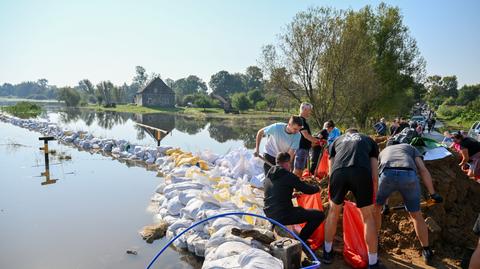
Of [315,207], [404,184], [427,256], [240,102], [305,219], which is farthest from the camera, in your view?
[240,102]

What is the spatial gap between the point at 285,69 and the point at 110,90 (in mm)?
60279

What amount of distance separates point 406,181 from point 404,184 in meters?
0.04

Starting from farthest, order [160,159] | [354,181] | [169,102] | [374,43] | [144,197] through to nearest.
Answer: [169,102] < [374,43] < [160,159] < [144,197] < [354,181]

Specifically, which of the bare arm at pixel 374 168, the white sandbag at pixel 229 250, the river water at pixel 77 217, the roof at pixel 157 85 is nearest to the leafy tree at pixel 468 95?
the roof at pixel 157 85

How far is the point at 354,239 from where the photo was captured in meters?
3.52

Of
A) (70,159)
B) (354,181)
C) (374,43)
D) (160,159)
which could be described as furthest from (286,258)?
(374,43)

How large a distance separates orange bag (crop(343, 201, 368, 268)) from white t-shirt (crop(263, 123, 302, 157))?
141 cm

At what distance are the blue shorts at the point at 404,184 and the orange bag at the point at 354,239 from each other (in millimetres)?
398

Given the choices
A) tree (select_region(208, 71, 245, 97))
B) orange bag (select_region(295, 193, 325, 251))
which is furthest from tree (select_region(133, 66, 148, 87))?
orange bag (select_region(295, 193, 325, 251))

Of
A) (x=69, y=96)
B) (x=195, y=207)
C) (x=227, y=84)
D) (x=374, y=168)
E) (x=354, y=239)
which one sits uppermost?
(x=227, y=84)

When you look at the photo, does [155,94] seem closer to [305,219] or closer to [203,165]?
[203,165]

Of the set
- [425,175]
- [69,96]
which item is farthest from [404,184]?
[69,96]

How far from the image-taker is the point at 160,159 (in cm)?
1050

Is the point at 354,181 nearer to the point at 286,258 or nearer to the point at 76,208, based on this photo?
the point at 286,258
